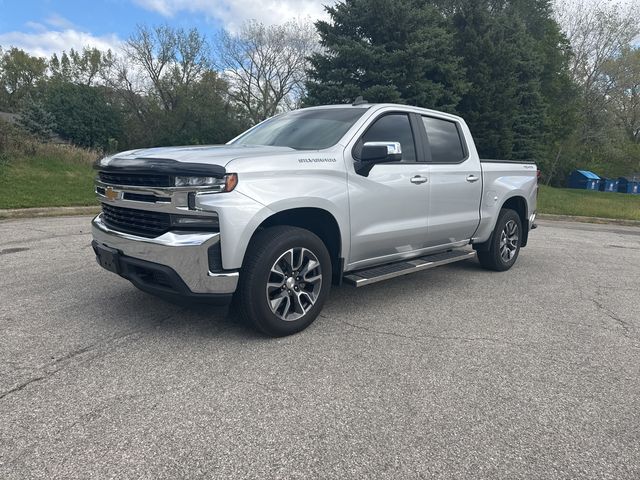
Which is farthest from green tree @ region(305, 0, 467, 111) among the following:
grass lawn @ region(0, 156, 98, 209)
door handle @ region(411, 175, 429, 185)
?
door handle @ region(411, 175, 429, 185)

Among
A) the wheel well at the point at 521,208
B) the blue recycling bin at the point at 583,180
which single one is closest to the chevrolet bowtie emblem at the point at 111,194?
the wheel well at the point at 521,208

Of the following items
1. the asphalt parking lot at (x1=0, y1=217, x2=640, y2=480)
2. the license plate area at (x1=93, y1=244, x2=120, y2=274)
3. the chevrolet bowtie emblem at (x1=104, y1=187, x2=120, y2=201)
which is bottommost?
the asphalt parking lot at (x1=0, y1=217, x2=640, y2=480)

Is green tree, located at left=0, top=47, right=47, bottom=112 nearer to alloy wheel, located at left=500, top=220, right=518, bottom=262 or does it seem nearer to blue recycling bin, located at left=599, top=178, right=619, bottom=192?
blue recycling bin, located at left=599, top=178, right=619, bottom=192

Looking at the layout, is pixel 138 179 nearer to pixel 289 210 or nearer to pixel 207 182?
pixel 207 182

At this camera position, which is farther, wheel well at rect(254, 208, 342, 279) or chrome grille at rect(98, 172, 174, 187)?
wheel well at rect(254, 208, 342, 279)

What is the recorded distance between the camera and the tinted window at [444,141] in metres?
5.07

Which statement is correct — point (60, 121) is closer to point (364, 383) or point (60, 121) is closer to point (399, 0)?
point (399, 0)

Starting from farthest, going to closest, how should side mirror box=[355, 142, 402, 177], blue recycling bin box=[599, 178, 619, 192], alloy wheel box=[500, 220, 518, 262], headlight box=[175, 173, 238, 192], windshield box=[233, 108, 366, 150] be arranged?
1. blue recycling bin box=[599, 178, 619, 192]
2. alloy wheel box=[500, 220, 518, 262]
3. windshield box=[233, 108, 366, 150]
4. side mirror box=[355, 142, 402, 177]
5. headlight box=[175, 173, 238, 192]

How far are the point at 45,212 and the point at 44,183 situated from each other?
11.2 feet

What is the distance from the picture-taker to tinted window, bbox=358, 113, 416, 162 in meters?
4.39

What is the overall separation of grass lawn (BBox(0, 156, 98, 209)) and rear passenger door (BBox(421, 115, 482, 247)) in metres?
9.86

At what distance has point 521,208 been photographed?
661 centimetres

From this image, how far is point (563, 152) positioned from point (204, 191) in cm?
3853

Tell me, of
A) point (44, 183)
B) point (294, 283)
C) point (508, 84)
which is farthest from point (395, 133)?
point (508, 84)
